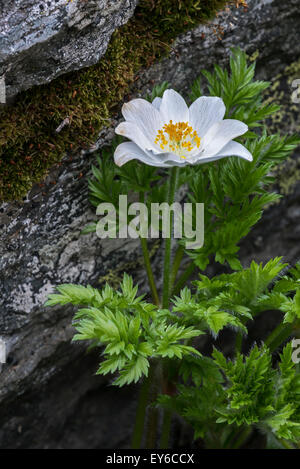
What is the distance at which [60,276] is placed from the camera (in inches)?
88.1

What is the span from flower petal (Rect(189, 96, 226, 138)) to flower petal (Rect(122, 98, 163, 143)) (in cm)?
13

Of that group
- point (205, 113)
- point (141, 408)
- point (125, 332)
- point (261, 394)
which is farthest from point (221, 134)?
point (141, 408)

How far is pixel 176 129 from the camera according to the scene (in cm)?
196

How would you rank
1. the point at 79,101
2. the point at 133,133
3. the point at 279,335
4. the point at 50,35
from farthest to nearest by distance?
the point at 279,335 → the point at 79,101 → the point at 133,133 → the point at 50,35

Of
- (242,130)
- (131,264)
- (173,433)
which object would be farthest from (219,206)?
(173,433)

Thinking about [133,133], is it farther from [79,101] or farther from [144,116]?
[79,101]

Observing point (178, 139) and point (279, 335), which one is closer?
point (178, 139)

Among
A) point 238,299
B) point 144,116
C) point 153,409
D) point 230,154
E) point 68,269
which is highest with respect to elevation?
point 144,116

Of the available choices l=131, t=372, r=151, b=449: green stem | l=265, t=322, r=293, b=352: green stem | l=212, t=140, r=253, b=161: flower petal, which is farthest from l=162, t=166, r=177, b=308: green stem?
l=265, t=322, r=293, b=352: green stem

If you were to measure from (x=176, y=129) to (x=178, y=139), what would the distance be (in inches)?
1.8

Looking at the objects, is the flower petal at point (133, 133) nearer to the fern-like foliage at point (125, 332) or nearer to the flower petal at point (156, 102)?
the flower petal at point (156, 102)

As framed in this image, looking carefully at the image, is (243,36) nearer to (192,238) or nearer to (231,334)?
(192,238)

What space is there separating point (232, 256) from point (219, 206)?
20 centimetres

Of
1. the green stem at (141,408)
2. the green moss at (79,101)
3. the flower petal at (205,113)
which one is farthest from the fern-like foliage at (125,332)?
the flower petal at (205,113)
